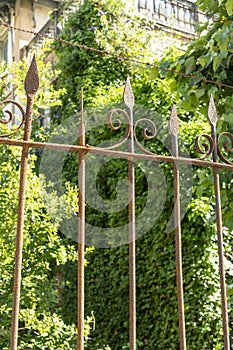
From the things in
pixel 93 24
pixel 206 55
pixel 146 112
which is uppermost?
pixel 93 24

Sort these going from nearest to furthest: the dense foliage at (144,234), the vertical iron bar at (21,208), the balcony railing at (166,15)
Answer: the vertical iron bar at (21,208) → the dense foliage at (144,234) → the balcony railing at (166,15)

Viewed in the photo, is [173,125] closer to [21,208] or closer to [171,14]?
[21,208]

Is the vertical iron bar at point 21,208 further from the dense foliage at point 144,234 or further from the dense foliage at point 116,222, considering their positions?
the dense foliage at point 144,234

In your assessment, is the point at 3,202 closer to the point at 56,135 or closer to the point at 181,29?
the point at 56,135

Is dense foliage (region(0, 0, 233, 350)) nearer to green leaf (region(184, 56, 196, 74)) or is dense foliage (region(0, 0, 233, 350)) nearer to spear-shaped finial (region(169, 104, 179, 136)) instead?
green leaf (region(184, 56, 196, 74))

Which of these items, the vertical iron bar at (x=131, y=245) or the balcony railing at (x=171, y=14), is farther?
the balcony railing at (x=171, y=14)

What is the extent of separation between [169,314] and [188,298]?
0.33 metres

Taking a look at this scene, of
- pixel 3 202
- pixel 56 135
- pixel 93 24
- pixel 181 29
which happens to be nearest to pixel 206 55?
pixel 3 202

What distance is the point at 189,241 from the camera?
6.10 metres

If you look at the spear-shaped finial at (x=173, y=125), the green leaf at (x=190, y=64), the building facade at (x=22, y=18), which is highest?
the building facade at (x=22, y=18)

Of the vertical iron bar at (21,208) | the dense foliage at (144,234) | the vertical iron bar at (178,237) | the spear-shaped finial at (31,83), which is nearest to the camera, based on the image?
the vertical iron bar at (21,208)

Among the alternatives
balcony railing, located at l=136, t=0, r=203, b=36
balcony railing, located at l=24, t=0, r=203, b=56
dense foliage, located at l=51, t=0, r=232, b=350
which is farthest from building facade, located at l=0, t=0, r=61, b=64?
dense foliage, located at l=51, t=0, r=232, b=350

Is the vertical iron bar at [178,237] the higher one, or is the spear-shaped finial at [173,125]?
the spear-shaped finial at [173,125]

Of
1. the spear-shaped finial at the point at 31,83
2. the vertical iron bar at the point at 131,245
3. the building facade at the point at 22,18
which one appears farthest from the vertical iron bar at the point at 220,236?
the building facade at the point at 22,18
